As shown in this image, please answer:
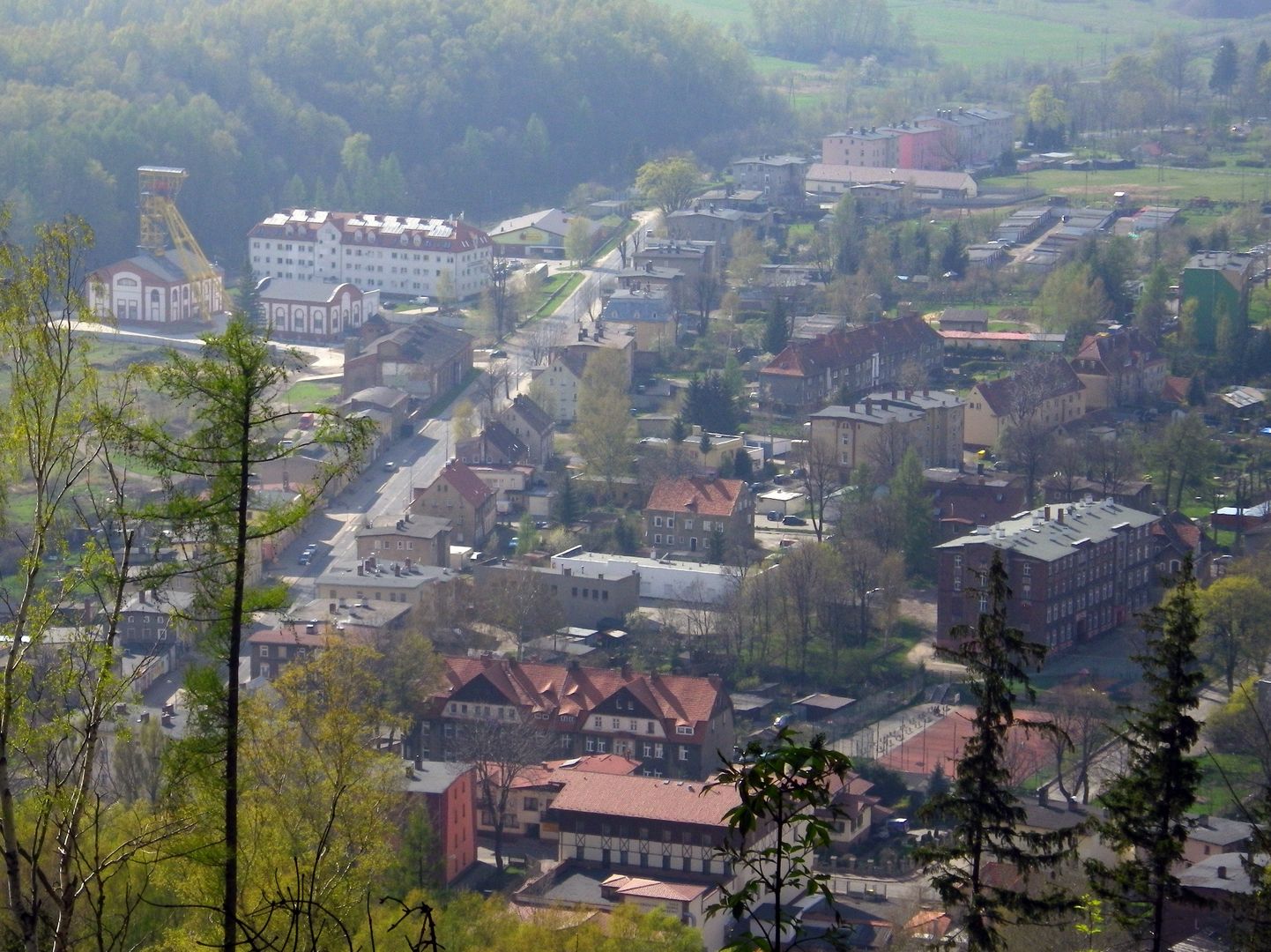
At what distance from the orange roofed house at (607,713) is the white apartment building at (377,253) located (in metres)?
14.1

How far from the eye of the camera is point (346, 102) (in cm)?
3775

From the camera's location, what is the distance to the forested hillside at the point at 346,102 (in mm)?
31188

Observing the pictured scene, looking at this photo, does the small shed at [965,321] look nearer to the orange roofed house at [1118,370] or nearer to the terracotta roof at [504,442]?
the orange roofed house at [1118,370]

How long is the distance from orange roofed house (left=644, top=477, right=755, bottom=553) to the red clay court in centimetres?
417

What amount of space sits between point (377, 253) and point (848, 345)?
25.3ft

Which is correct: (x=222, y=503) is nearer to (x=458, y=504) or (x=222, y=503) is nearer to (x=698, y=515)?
(x=698, y=515)

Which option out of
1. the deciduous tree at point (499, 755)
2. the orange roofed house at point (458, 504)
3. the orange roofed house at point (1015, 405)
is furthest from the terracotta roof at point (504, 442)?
the deciduous tree at point (499, 755)

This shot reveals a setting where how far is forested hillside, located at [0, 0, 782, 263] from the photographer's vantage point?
102ft

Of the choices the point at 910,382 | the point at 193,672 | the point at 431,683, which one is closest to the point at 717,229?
the point at 910,382

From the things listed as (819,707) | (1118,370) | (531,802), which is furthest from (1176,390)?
(531,802)

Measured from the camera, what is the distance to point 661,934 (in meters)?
9.29

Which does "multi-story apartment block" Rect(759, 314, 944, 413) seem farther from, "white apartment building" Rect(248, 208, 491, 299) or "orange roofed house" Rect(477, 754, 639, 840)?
"orange roofed house" Rect(477, 754, 639, 840)

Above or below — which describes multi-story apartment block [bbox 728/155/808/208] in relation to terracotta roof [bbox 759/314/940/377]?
above

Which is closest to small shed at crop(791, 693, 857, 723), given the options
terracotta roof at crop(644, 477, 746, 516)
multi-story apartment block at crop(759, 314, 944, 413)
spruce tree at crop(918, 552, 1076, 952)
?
terracotta roof at crop(644, 477, 746, 516)
